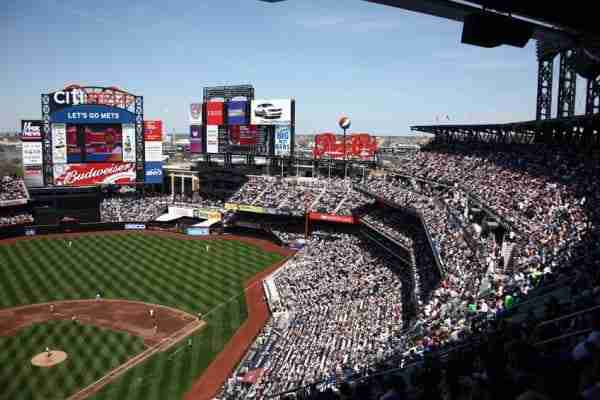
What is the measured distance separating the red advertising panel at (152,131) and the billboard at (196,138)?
3.85m

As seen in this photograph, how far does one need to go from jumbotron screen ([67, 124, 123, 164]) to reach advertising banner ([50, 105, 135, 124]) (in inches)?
23.0

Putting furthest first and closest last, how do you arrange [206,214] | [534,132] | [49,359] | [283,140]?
1. [206,214]
2. [283,140]
3. [534,132]
4. [49,359]

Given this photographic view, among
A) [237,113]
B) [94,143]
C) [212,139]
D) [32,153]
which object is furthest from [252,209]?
[32,153]

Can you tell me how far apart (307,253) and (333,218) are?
5.27 metres

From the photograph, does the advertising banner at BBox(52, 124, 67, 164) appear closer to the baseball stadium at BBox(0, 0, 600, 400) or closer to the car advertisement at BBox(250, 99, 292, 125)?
the baseball stadium at BBox(0, 0, 600, 400)

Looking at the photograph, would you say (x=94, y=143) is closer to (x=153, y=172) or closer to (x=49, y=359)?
(x=153, y=172)

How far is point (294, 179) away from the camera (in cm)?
5294

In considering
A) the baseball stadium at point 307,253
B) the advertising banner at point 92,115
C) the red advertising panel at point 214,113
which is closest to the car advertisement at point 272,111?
the baseball stadium at point 307,253

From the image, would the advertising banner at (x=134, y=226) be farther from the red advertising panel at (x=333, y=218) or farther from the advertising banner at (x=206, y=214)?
the red advertising panel at (x=333, y=218)

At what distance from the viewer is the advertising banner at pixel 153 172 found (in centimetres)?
5419

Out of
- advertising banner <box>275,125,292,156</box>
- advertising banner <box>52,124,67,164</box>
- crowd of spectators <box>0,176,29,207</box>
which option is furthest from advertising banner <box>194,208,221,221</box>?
crowd of spectators <box>0,176,29,207</box>

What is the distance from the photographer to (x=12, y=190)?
48.8 m

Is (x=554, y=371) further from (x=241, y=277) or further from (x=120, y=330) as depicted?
(x=241, y=277)

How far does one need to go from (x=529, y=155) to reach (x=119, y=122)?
39507 mm
